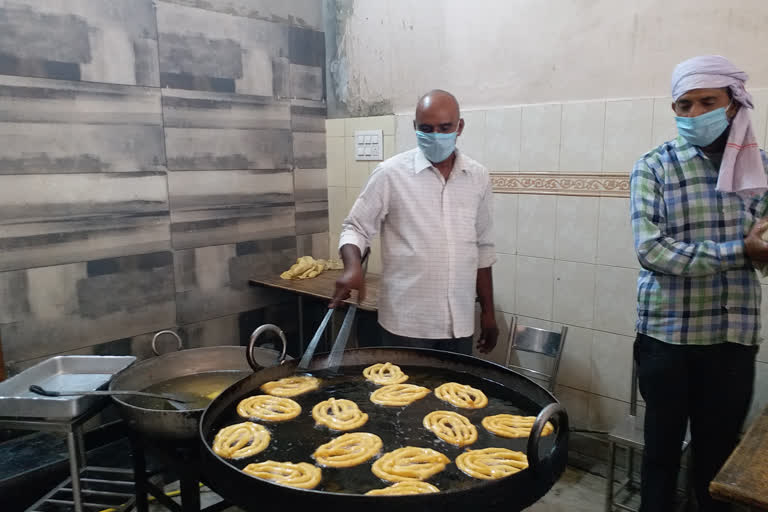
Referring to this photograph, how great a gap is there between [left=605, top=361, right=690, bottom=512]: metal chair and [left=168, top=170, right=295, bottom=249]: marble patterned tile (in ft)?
8.72

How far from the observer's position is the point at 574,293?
10.3 feet

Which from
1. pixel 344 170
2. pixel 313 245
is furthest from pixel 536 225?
pixel 313 245

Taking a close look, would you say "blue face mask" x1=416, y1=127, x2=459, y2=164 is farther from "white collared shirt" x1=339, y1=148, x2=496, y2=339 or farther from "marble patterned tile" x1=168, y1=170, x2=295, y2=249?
"marble patterned tile" x1=168, y1=170, x2=295, y2=249

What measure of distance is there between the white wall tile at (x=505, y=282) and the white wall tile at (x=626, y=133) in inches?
31.7

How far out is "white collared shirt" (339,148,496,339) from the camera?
96.4 inches

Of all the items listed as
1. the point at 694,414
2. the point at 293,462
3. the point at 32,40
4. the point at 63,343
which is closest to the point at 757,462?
the point at 694,414

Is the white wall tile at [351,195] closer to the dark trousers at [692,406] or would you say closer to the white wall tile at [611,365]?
the white wall tile at [611,365]

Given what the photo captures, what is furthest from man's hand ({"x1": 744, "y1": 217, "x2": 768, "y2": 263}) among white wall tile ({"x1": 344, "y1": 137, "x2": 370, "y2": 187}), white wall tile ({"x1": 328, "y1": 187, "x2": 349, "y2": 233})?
white wall tile ({"x1": 328, "y1": 187, "x2": 349, "y2": 233})

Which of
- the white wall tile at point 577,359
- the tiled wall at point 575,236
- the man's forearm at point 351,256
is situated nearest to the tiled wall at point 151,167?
the tiled wall at point 575,236

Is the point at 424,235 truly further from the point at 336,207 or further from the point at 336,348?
the point at 336,207

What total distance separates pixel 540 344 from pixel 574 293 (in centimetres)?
35

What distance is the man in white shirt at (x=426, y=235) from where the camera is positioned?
2.45m

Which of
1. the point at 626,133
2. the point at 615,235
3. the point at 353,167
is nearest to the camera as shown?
the point at 626,133

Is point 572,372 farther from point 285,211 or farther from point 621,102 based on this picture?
point 285,211
